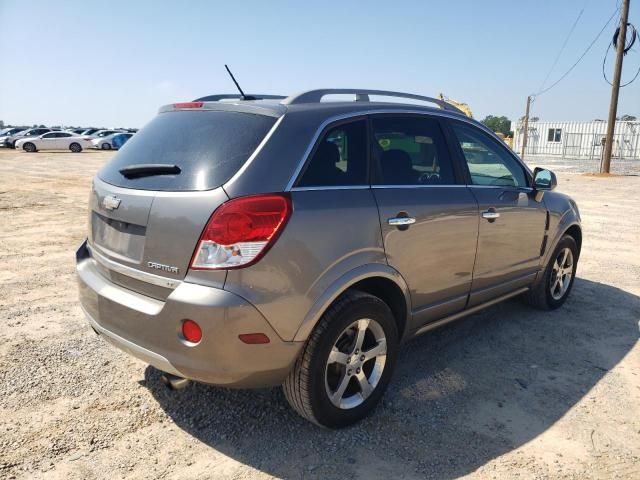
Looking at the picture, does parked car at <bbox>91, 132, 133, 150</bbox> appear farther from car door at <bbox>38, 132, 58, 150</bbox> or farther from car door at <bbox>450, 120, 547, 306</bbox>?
A: car door at <bbox>450, 120, 547, 306</bbox>

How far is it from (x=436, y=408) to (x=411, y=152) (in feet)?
5.35

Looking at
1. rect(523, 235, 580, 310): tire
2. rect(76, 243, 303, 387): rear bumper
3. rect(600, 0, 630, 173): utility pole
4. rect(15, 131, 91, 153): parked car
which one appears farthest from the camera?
rect(15, 131, 91, 153): parked car

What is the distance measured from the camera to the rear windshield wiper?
8.77ft

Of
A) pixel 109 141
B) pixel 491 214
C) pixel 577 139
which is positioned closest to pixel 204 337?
pixel 491 214

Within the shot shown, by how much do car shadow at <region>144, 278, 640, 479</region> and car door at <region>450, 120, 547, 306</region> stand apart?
0.50 metres

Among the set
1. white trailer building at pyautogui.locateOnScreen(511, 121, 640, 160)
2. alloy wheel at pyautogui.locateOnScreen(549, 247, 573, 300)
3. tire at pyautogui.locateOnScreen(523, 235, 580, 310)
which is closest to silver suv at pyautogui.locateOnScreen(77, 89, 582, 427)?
tire at pyautogui.locateOnScreen(523, 235, 580, 310)

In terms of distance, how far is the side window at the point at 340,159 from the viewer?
271 cm

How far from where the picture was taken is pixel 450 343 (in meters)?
4.16

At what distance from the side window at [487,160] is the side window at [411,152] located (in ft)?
0.82

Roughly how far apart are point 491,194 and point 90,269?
2.83 metres

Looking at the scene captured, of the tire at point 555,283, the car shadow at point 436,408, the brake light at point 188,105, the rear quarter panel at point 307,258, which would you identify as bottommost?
the car shadow at point 436,408

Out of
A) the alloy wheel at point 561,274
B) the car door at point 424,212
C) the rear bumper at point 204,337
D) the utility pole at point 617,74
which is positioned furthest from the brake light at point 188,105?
the utility pole at point 617,74

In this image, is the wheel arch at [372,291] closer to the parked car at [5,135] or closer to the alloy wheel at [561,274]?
the alloy wheel at [561,274]

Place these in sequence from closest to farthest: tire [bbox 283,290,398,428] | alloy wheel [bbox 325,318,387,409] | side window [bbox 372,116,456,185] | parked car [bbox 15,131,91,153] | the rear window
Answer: the rear window → tire [bbox 283,290,398,428] → alloy wheel [bbox 325,318,387,409] → side window [bbox 372,116,456,185] → parked car [bbox 15,131,91,153]
